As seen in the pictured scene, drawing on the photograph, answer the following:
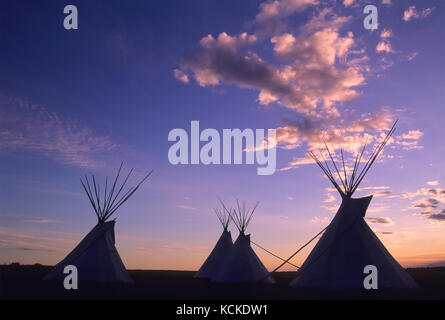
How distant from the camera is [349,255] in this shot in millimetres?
14148

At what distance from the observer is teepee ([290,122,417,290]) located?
1380 cm

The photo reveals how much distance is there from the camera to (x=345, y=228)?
14727 millimetres

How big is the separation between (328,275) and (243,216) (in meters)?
7.55

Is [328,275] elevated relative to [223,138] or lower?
lower

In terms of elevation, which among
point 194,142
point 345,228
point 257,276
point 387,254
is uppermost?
point 194,142

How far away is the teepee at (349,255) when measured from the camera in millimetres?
13797
